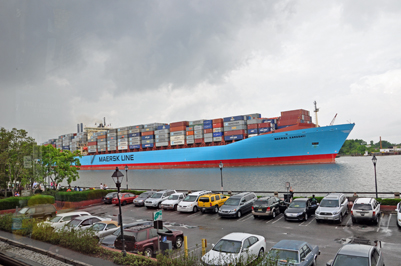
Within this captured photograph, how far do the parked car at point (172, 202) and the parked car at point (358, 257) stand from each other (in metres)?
14.5

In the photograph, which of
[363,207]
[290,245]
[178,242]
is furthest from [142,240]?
[363,207]

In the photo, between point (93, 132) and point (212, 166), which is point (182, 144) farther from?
point (93, 132)

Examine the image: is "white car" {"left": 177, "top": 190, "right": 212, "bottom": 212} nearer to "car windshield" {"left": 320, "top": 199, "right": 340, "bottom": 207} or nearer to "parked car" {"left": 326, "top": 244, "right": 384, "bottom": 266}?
"car windshield" {"left": 320, "top": 199, "right": 340, "bottom": 207}

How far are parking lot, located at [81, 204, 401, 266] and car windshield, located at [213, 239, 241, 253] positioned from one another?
1.60 meters

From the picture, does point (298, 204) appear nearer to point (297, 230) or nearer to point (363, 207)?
point (297, 230)

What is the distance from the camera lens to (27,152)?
16219mm

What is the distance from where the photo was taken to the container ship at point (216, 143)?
54.6m

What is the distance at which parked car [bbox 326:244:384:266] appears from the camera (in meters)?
6.71

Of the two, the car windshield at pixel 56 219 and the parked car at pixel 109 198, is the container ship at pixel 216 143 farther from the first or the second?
the car windshield at pixel 56 219

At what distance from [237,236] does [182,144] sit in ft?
213

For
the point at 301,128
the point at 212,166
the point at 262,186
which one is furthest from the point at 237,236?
the point at 212,166

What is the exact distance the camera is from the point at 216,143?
69.1 metres

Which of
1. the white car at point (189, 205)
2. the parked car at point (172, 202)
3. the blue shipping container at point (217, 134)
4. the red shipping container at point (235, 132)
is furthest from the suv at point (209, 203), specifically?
the blue shipping container at point (217, 134)

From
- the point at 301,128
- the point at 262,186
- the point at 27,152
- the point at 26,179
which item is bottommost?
the point at 262,186
